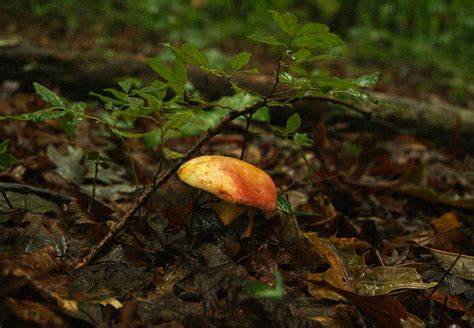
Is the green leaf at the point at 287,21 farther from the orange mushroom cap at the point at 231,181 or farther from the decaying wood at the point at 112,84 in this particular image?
the decaying wood at the point at 112,84

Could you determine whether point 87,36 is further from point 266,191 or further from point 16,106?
point 266,191

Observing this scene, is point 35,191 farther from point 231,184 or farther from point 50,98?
point 231,184

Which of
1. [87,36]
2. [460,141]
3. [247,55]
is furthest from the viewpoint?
[87,36]

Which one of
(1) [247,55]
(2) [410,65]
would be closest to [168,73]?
(1) [247,55]

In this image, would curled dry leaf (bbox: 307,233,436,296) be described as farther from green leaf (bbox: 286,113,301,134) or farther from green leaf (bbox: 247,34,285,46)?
green leaf (bbox: 247,34,285,46)

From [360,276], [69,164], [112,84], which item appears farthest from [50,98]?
[112,84]

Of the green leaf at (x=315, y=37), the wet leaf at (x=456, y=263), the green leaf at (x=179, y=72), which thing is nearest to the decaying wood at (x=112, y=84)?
the wet leaf at (x=456, y=263)
